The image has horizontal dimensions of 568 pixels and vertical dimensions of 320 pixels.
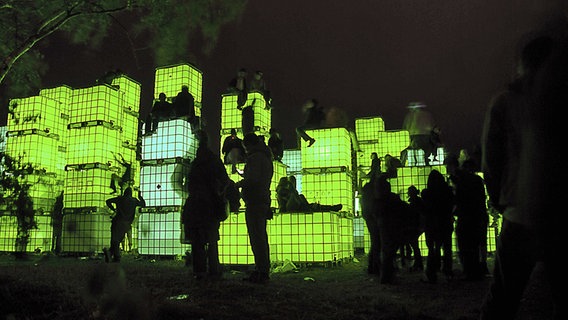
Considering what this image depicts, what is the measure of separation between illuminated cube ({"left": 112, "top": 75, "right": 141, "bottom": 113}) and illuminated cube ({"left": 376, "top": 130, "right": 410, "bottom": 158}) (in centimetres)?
883

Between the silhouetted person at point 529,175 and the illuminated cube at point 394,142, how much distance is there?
1197 centimetres

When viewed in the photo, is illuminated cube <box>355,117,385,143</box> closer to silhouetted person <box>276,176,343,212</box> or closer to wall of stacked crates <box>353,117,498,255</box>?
wall of stacked crates <box>353,117,498,255</box>

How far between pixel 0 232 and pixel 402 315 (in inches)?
507

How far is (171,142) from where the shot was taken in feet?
33.1

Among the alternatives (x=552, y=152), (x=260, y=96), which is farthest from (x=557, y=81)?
(x=260, y=96)

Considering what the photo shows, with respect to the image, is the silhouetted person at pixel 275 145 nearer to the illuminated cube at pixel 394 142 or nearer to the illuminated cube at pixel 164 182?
the illuminated cube at pixel 164 182

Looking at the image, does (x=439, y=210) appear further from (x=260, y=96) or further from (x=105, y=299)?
(x=260, y=96)

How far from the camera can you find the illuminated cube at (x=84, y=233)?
10.8m

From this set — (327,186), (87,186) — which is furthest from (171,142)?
(327,186)

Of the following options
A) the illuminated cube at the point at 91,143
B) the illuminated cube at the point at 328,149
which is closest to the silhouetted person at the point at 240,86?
the illuminated cube at the point at 328,149

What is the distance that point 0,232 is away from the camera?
12.2 m

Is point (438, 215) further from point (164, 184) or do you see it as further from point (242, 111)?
point (164, 184)

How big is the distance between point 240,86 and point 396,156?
6.67m

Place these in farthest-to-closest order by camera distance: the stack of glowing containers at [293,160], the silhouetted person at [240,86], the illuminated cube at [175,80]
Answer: the stack of glowing containers at [293,160], the illuminated cube at [175,80], the silhouetted person at [240,86]
